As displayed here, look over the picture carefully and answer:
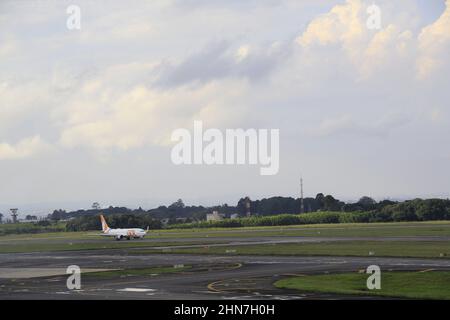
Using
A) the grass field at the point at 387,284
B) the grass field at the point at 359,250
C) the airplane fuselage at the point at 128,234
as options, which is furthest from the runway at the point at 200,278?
the airplane fuselage at the point at 128,234

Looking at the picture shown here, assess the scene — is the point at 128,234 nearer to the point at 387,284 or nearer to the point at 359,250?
the point at 359,250

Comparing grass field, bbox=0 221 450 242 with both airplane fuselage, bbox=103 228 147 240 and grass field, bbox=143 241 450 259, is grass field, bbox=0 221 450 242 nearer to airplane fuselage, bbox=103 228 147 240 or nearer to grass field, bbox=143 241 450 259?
airplane fuselage, bbox=103 228 147 240

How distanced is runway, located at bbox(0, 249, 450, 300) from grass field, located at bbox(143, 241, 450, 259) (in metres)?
5.21

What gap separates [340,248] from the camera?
89438 mm

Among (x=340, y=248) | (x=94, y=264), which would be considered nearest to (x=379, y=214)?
(x=340, y=248)

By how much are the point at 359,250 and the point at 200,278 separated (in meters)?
32.9

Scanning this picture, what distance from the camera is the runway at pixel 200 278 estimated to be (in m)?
45.7

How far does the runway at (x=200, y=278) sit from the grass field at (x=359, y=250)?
5.21 meters

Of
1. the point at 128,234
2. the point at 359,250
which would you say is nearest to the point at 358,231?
the point at 128,234

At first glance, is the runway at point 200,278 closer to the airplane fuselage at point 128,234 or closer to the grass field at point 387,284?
the grass field at point 387,284

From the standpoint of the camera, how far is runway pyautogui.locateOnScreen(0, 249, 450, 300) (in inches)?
1800

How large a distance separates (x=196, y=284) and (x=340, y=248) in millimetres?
40911

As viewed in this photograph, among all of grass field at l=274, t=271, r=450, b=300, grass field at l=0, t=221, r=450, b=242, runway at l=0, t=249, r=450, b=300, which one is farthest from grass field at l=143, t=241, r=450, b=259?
grass field at l=0, t=221, r=450, b=242

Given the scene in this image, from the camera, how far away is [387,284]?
160ft
